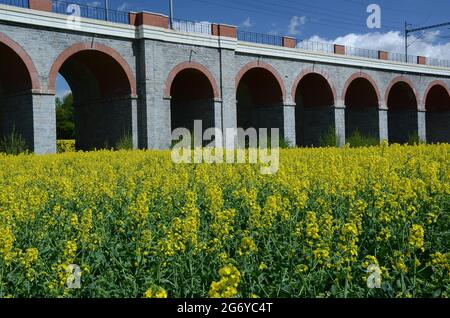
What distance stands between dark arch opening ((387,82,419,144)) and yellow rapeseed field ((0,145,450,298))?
32438mm

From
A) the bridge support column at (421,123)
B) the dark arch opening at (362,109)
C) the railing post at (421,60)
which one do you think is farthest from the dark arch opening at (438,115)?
the dark arch opening at (362,109)

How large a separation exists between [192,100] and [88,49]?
276 inches

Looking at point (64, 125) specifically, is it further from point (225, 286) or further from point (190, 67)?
point (225, 286)

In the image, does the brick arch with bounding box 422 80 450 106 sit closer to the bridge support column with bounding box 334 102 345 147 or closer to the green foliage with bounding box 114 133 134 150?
the bridge support column with bounding box 334 102 345 147

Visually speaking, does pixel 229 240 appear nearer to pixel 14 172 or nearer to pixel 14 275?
pixel 14 275

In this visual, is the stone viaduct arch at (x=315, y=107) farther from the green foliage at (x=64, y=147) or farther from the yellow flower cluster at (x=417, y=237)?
the yellow flower cluster at (x=417, y=237)

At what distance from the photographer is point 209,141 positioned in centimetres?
2673

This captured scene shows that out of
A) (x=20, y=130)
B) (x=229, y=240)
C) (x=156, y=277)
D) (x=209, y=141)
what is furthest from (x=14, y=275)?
(x=209, y=141)

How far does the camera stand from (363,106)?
3588 centimetres

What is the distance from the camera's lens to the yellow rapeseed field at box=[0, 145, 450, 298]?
3748mm

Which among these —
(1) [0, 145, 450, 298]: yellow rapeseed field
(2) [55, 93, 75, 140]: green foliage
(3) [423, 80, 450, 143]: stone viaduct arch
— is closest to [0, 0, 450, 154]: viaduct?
(3) [423, 80, 450, 143]: stone viaduct arch

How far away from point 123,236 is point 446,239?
315 cm

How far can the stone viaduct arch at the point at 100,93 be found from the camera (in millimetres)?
23062

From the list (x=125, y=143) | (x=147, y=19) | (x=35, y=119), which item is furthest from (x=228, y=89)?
(x=35, y=119)
